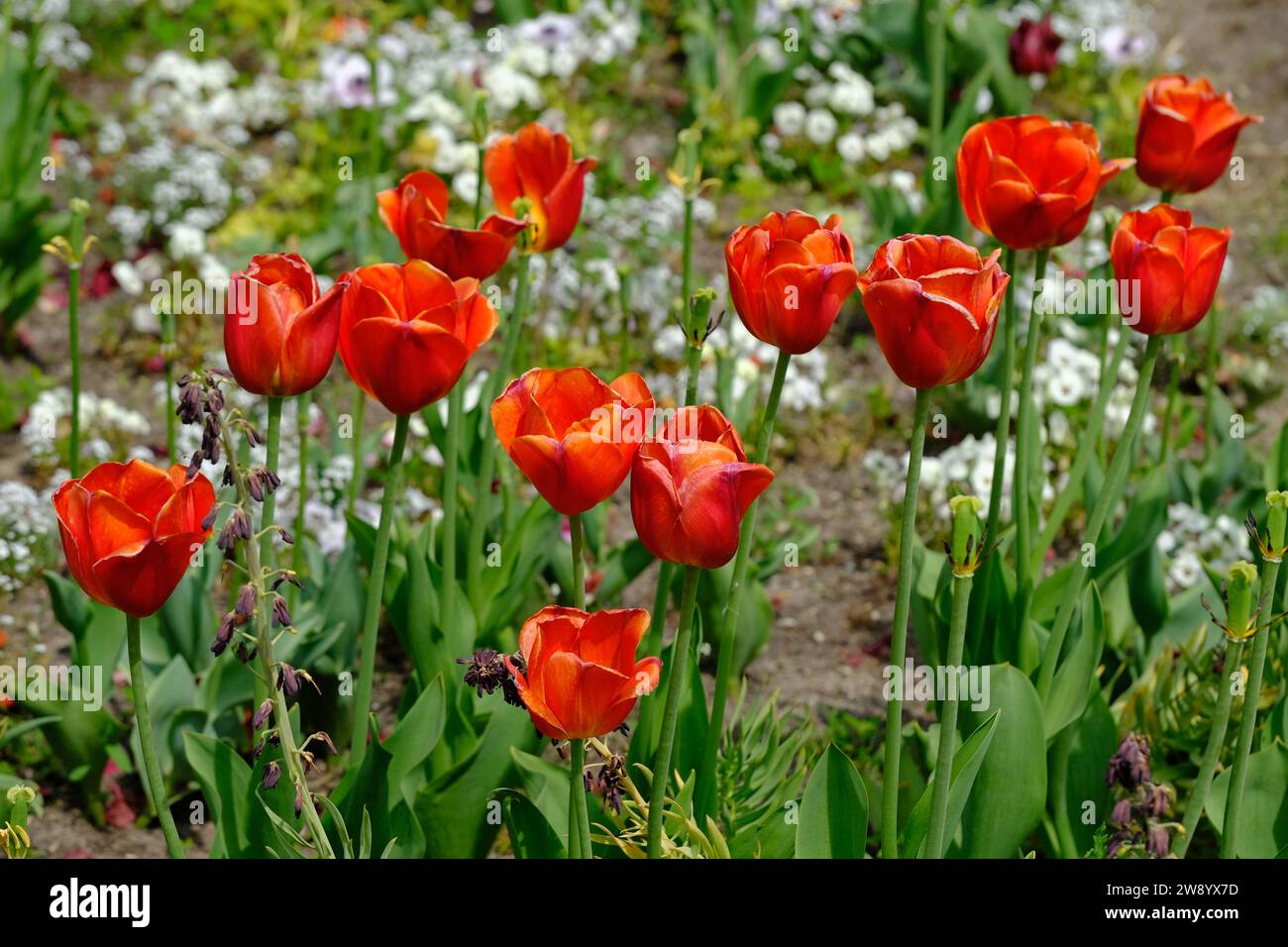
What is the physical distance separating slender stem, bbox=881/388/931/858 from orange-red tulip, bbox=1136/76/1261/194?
0.90m

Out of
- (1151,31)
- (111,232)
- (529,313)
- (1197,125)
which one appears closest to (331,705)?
(529,313)

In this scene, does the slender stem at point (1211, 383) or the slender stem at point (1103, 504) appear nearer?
the slender stem at point (1103, 504)

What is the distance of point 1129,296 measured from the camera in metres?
2.05

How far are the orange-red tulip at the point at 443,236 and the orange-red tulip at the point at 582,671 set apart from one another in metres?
0.72

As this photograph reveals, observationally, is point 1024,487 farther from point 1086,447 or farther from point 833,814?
point 833,814

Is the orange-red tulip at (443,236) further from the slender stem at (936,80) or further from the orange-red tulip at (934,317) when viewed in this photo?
the slender stem at (936,80)

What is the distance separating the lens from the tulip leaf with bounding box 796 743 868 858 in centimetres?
198

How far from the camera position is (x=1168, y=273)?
2.01m

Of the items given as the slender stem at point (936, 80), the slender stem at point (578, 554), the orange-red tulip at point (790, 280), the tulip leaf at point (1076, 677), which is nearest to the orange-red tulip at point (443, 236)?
the orange-red tulip at point (790, 280)

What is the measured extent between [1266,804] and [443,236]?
4.83 feet

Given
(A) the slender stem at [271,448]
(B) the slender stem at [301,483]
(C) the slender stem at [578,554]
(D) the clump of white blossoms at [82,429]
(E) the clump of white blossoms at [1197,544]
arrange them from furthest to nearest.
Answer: (D) the clump of white blossoms at [82,429], (E) the clump of white blossoms at [1197,544], (B) the slender stem at [301,483], (A) the slender stem at [271,448], (C) the slender stem at [578,554]

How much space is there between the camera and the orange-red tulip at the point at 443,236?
6.93 feet

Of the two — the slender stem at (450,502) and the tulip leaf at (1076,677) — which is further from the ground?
the slender stem at (450,502)

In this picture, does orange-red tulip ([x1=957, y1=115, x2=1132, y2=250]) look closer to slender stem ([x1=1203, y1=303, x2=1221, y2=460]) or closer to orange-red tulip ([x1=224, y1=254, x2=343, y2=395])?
orange-red tulip ([x1=224, y1=254, x2=343, y2=395])
